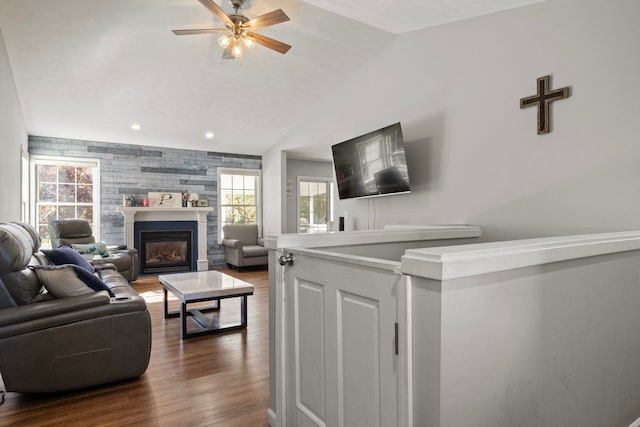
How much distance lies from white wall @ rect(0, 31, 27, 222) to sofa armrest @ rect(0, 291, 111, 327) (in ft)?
5.01

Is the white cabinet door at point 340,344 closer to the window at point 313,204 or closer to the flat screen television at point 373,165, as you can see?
the flat screen television at point 373,165

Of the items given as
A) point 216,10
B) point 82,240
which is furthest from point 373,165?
point 82,240

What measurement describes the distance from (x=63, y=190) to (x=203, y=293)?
4606 mm

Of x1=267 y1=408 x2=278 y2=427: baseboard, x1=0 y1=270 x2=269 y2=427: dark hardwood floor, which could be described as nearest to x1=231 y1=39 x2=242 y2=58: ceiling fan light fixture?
x1=0 y1=270 x2=269 y2=427: dark hardwood floor

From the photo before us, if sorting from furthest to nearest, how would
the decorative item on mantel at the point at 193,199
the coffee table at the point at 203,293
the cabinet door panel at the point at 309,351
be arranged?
1. the decorative item on mantel at the point at 193,199
2. the coffee table at the point at 203,293
3. the cabinet door panel at the point at 309,351

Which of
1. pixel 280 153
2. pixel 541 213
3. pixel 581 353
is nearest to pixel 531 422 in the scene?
pixel 581 353

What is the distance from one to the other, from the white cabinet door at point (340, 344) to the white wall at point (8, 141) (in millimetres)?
3085

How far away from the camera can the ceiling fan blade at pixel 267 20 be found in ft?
9.55

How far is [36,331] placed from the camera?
2.07 m

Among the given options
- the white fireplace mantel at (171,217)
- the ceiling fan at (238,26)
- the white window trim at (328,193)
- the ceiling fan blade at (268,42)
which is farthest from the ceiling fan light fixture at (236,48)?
the white window trim at (328,193)

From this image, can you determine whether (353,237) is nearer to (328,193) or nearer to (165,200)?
(165,200)

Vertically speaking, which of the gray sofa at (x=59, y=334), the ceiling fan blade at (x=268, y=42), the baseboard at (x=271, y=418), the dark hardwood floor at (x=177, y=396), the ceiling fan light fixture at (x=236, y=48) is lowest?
the dark hardwood floor at (x=177, y=396)

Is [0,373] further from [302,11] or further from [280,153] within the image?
[280,153]

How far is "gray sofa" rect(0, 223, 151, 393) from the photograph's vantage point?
2.03 m
